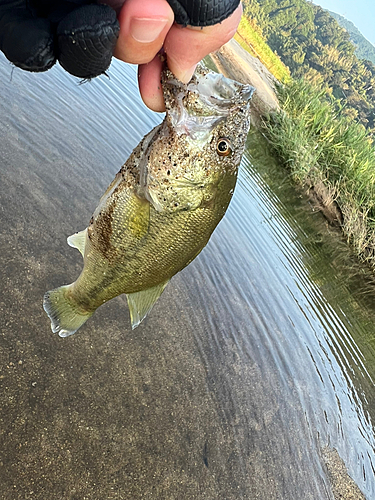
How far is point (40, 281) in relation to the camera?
13.8 ft

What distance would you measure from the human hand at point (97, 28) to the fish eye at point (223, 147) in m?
0.67

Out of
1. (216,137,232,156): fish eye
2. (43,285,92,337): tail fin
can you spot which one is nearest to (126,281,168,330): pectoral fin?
(43,285,92,337): tail fin

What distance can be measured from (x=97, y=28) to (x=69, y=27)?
95mm

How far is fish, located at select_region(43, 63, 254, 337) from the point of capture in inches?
77.7

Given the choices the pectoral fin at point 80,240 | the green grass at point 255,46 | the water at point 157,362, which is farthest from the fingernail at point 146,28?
the green grass at point 255,46

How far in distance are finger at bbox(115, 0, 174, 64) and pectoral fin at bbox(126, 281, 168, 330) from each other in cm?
142

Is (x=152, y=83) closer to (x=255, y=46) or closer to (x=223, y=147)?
(x=223, y=147)

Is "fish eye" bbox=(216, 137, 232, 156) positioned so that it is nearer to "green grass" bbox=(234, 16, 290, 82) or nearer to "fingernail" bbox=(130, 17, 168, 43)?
"fingernail" bbox=(130, 17, 168, 43)

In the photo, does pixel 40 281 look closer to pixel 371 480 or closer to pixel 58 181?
pixel 58 181

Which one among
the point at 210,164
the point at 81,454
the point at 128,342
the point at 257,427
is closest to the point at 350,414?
the point at 257,427

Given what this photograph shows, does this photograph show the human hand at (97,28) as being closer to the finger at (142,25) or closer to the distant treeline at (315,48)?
the finger at (142,25)

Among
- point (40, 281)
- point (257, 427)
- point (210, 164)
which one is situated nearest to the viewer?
point (210, 164)

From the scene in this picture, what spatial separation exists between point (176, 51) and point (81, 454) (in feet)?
10.9

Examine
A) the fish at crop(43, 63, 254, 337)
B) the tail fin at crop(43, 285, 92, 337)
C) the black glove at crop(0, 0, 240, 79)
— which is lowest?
the tail fin at crop(43, 285, 92, 337)
